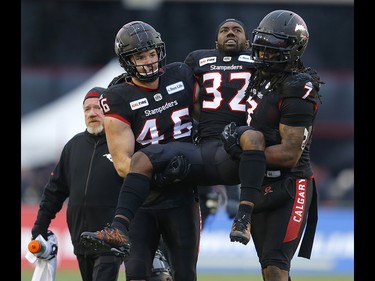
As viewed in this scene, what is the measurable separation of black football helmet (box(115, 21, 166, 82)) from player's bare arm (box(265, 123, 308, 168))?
39.6 inches

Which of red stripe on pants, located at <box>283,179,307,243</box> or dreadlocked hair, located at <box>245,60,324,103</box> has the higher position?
dreadlocked hair, located at <box>245,60,324,103</box>

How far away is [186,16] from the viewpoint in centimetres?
2392

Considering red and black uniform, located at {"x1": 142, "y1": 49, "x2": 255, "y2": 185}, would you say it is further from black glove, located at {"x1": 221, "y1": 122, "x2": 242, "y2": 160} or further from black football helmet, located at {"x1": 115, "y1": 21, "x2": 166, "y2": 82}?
black football helmet, located at {"x1": 115, "y1": 21, "x2": 166, "y2": 82}

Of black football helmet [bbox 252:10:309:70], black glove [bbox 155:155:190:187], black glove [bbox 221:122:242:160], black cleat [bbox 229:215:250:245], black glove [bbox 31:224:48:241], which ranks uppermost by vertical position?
black football helmet [bbox 252:10:309:70]

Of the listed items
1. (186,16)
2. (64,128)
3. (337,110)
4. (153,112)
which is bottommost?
(153,112)

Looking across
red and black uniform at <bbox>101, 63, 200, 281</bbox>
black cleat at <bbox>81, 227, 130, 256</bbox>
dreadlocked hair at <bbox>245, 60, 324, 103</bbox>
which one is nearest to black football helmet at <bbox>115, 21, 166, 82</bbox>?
red and black uniform at <bbox>101, 63, 200, 281</bbox>

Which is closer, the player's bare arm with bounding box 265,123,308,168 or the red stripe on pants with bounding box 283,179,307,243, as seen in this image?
the player's bare arm with bounding box 265,123,308,168

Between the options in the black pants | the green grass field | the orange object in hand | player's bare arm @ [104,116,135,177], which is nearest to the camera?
player's bare arm @ [104,116,135,177]

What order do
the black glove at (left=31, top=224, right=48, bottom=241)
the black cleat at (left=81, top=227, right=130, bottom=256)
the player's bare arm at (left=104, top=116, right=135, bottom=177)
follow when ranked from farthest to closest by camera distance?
the black glove at (left=31, top=224, right=48, bottom=241) → the player's bare arm at (left=104, top=116, right=135, bottom=177) → the black cleat at (left=81, top=227, right=130, bottom=256)

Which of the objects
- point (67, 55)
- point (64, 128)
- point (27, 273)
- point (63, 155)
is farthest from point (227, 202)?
point (67, 55)

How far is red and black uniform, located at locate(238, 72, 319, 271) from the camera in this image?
6.30 metres
